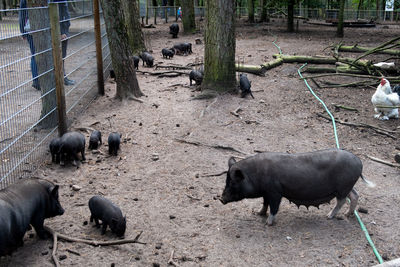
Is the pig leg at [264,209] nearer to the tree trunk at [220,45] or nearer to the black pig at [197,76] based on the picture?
the tree trunk at [220,45]

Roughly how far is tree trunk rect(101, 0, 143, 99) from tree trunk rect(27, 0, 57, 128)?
2.65 m

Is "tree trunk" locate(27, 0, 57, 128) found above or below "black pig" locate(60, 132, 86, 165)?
above

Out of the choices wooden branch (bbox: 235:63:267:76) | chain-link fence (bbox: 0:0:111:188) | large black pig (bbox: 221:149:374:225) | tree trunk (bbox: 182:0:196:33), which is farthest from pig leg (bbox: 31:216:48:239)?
tree trunk (bbox: 182:0:196:33)

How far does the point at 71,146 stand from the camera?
21.1ft

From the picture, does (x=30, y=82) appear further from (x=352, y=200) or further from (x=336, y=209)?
(x=352, y=200)

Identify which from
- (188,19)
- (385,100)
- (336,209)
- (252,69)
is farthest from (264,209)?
(188,19)

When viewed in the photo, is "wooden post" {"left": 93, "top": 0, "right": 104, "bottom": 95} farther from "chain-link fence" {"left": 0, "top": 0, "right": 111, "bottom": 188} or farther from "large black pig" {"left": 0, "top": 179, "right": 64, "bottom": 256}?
"large black pig" {"left": 0, "top": 179, "right": 64, "bottom": 256}

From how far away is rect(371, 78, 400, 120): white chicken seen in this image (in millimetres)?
8391

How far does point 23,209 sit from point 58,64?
336 cm

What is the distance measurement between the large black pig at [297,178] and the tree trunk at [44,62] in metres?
3.57

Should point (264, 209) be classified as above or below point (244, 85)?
below

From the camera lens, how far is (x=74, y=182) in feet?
19.9

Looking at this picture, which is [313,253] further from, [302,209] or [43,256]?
[43,256]

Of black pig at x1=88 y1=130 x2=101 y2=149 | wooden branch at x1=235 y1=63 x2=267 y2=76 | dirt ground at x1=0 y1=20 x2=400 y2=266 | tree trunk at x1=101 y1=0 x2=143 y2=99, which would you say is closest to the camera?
dirt ground at x1=0 y1=20 x2=400 y2=266
